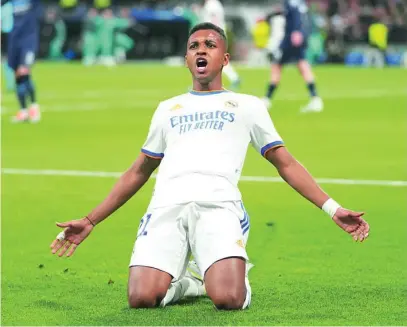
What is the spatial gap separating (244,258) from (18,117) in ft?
46.5

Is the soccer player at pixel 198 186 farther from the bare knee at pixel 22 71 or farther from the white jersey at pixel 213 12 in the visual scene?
the white jersey at pixel 213 12

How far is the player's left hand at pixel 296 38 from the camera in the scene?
23109mm

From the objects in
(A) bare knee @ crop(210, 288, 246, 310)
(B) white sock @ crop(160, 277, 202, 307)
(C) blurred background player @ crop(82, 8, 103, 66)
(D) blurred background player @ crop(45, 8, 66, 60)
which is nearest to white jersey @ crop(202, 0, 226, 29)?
(C) blurred background player @ crop(82, 8, 103, 66)

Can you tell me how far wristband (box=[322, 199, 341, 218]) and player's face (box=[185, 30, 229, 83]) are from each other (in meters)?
1.08

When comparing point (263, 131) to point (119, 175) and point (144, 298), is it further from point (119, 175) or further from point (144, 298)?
point (119, 175)

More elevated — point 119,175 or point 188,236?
point 188,236

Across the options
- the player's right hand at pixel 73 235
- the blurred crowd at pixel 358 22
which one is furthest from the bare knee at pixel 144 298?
the blurred crowd at pixel 358 22

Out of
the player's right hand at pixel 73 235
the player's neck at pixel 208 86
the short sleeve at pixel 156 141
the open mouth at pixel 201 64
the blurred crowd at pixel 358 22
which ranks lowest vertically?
the blurred crowd at pixel 358 22

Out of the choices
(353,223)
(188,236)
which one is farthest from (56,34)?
(353,223)

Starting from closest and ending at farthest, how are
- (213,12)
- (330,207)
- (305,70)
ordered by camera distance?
(330,207)
(305,70)
(213,12)

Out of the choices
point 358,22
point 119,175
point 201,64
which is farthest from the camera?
point 358,22

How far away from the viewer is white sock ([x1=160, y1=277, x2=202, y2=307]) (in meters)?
7.29

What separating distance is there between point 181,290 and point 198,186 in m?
0.66

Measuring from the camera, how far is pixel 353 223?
7.11m
